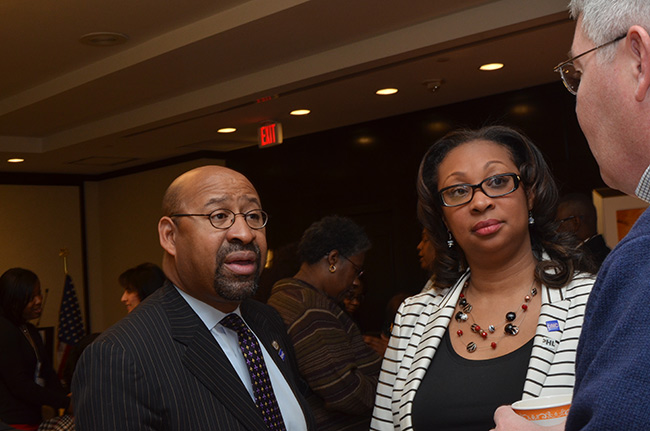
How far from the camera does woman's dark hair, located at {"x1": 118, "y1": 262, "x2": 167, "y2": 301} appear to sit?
4.30m

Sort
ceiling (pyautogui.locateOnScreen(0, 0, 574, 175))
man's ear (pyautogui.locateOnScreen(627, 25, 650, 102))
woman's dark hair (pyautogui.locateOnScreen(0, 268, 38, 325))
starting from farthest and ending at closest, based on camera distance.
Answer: woman's dark hair (pyautogui.locateOnScreen(0, 268, 38, 325)) < ceiling (pyautogui.locateOnScreen(0, 0, 574, 175)) < man's ear (pyautogui.locateOnScreen(627, 25, 650, 102))

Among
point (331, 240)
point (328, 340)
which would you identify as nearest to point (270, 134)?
point (331, 240)

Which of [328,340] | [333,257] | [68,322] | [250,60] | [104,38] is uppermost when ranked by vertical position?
[104,38]

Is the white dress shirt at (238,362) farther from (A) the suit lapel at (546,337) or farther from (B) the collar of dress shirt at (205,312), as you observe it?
(A) the suit lapel at (546,337)

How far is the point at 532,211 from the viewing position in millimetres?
1941

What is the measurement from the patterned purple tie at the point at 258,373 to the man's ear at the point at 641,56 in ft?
4.20

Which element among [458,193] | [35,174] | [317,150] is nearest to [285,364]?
[458,193]

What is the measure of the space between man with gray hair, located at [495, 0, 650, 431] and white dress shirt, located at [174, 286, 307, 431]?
119 centimetres

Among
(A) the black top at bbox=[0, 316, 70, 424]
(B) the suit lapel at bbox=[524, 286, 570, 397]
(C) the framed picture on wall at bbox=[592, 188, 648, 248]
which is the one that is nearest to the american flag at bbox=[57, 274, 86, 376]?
(A) the black top at bbox=[0, 316, 70, 424]

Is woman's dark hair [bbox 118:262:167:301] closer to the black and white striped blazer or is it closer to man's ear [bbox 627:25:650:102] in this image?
the black and white striped blazer

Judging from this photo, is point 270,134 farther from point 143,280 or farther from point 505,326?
point 505,326

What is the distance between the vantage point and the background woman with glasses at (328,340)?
2.89 meters

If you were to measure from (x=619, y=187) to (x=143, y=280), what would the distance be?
376 centimetres

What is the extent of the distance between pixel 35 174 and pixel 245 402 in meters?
8.87
